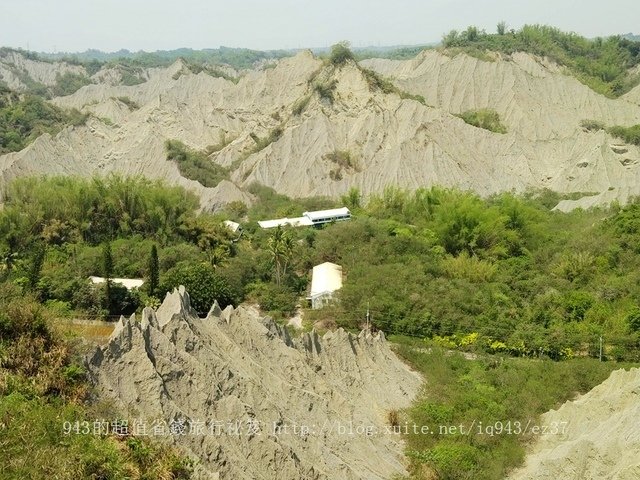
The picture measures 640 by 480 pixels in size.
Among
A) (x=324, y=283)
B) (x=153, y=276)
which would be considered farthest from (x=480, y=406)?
(x=153, y=276)

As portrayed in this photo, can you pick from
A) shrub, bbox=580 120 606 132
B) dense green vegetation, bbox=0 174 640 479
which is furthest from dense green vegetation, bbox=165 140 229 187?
shrub, bbox=580 120 606 132

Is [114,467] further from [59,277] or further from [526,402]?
[59,277]

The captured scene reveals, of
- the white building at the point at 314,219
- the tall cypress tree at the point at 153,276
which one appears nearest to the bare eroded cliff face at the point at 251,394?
the tall cypress tree at the point at 153,276

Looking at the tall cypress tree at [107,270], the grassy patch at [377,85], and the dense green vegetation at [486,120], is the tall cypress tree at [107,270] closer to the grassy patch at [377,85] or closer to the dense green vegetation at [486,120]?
the grassy patch at [377,85]

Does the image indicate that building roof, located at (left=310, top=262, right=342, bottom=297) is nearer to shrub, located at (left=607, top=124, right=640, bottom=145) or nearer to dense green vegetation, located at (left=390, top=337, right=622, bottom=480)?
dense green vegetation, located at (left=390, top=337, right=622, bottom=480)

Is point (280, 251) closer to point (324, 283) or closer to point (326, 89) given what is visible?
point (324, 283)
